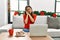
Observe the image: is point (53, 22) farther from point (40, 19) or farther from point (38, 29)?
point (38, 29)

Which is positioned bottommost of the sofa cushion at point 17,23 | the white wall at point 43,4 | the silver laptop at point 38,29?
the sofa cushion at point 17,23

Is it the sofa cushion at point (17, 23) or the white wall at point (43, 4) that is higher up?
the white wall at point (43, 4)

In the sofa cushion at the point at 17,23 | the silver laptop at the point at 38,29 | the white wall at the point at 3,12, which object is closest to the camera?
the silver laptop at the point at 38,29

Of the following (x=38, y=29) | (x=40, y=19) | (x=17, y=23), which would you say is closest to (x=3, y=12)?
(x=17, y=23)

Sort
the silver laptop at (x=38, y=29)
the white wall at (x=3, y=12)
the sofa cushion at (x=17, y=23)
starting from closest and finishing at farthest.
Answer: the silver laptop at (x=38, y=29) → the sofa cushion at (x=17, y=23) → the white wall at (x=3, y=12)

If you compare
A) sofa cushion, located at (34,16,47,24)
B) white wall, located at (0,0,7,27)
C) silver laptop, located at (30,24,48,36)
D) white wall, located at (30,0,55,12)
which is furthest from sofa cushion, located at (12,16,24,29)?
silver laptop, located at (30,24,48,36)

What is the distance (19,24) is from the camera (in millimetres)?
4789

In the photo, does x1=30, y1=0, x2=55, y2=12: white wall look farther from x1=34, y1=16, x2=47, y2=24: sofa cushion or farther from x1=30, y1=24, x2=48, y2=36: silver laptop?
x1=30, y1=24, x2=48, y2=36: silver laptop

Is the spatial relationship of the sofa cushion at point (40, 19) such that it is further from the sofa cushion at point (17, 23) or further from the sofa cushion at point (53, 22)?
the sofa cushion at point (17, 23)

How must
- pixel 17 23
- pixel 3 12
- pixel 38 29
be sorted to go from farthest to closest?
pixel 3 12
pixel 17 23
pixel 38 29

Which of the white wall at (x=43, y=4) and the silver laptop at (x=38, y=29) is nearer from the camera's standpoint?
the silver laptop at (x=38, y=29)

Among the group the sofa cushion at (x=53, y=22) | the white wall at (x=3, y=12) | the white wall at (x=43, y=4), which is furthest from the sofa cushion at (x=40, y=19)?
the white wall at (x=3, y=12)

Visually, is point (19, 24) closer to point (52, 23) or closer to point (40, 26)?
point (52, 23)

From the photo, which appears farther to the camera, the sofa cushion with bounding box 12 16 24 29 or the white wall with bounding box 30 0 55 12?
the white wall with bounding box 30 0 55 12
